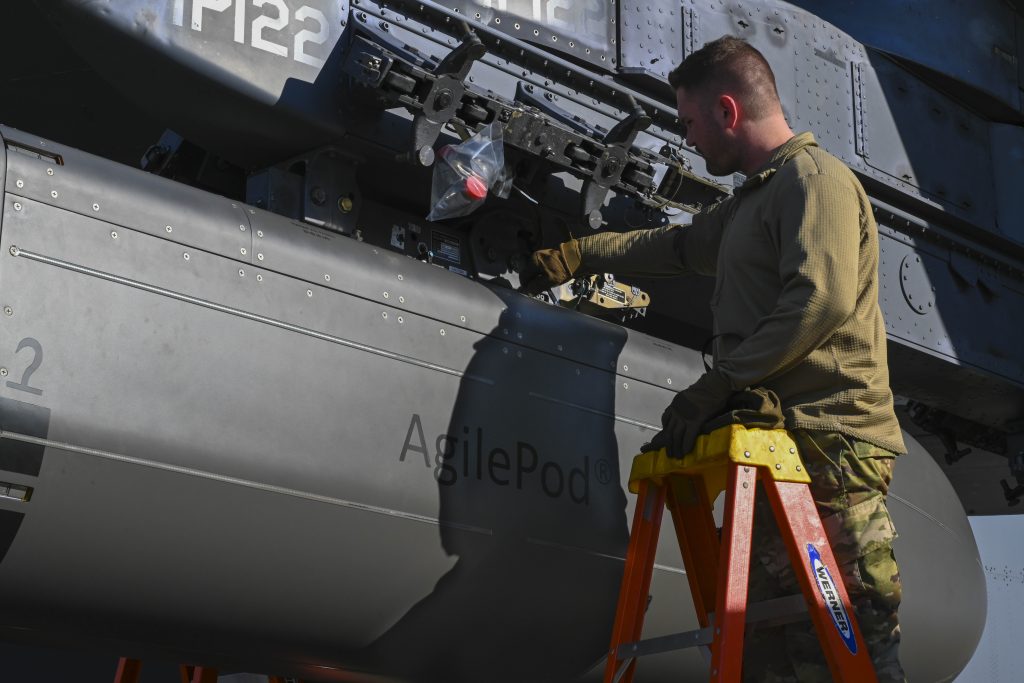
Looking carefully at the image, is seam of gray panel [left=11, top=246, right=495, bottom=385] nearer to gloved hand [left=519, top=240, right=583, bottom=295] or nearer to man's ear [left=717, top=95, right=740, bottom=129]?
gloved hand [left=519, top=240, right=583, bottom=295]

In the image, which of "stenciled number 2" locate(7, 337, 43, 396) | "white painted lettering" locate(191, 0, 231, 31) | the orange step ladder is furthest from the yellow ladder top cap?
"white painted lettering" locate(191, 0, 231, 31)

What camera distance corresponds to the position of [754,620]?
304cm

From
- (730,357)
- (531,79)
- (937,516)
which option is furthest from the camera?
(937,516)

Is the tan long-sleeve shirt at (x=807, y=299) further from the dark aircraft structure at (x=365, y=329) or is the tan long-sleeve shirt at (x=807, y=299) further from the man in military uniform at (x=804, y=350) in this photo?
the dark aircraft structure at (x=365, y=329)

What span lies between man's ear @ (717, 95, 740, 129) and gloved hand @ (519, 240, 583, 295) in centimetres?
74

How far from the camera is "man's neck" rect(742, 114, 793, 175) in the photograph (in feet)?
11.2

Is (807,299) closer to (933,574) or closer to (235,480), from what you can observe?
(235,480)

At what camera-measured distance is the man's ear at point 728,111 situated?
3414mm

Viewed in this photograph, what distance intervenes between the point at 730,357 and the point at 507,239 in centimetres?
158

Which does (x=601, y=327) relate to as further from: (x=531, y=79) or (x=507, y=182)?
(x=531, y=79)

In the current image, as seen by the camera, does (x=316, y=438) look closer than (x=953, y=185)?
Yes

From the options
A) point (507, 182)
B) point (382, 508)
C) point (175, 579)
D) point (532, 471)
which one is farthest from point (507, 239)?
point (175, 579)

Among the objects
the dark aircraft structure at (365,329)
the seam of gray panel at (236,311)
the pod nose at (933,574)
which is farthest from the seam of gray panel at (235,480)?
the pod nose at (933,574)

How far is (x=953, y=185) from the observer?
5723 mm
